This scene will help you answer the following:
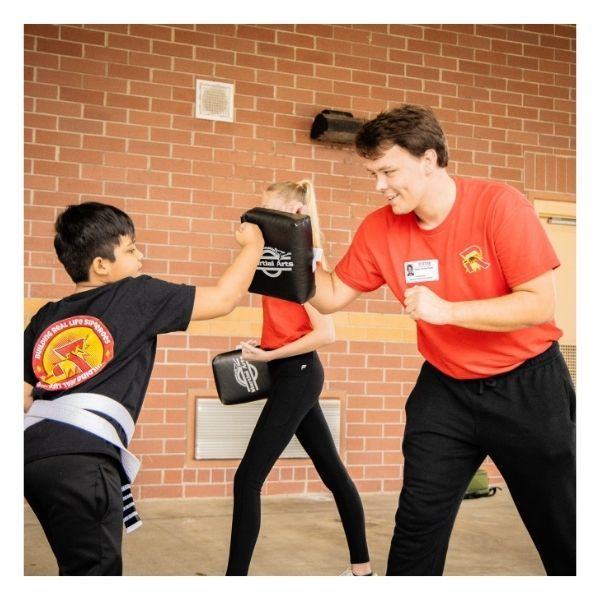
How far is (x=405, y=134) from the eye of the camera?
7.59ft

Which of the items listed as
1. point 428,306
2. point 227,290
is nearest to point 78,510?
point 227,290

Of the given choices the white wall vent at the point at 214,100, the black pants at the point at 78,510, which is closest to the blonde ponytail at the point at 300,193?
the black pants at the point at 78,510

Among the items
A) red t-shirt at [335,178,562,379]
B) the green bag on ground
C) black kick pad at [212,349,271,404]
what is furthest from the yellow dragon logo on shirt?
the green bag on ground

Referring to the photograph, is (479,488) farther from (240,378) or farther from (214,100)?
Result: (214,100)

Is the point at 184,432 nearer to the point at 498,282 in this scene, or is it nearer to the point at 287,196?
the point at 287,196

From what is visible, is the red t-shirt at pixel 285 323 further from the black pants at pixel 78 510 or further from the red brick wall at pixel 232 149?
the red brick wall at pixel 232 149

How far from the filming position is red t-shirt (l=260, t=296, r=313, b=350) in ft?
10.4

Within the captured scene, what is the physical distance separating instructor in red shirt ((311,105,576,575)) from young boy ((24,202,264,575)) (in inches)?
20.9

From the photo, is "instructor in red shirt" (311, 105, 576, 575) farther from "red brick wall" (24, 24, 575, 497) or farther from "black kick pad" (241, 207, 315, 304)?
"red brick wall" (24, 24, 575, 497)

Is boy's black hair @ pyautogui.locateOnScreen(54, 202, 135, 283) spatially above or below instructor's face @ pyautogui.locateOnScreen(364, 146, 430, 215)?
below

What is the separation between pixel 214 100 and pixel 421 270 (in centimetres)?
305

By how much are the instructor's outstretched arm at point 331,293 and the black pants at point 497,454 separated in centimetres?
43
